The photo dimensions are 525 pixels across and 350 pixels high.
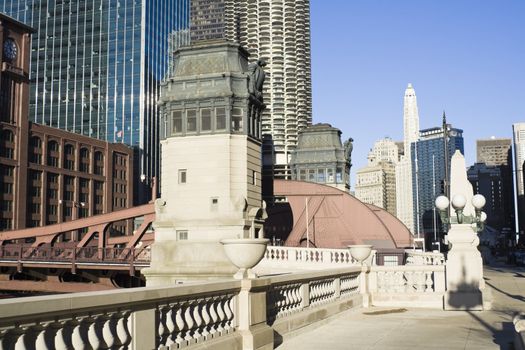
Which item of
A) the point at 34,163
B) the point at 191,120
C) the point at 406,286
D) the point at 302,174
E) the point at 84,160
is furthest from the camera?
the point at 84,160

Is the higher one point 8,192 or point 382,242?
point 8,192

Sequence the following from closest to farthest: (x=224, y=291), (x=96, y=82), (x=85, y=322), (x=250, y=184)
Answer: (x=85, y=322)
(x=224, y=291)
(x=250, y=184)
(x=96, y=82)

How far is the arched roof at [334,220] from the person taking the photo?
4716 centimetres

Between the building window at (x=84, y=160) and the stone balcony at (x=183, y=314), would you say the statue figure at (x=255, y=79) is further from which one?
the building window at (x=84, y=160)

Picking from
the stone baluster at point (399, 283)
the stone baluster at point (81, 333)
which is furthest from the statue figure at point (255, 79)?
the stone baluster at point (81, 333)

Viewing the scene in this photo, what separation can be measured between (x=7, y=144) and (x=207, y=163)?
235 ft

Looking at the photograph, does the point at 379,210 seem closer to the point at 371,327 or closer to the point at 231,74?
the point at 231,74

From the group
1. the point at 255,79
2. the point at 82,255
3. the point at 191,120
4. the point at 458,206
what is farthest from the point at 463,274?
the point at 82,255

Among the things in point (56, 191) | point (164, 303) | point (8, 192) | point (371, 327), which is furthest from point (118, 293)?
point (56, 191)

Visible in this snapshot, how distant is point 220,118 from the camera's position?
4125cm

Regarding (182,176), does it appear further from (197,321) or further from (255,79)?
(197,321)

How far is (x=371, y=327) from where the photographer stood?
15.2m

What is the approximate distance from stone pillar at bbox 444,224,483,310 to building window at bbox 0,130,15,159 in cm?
9266

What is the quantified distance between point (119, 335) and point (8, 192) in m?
101
